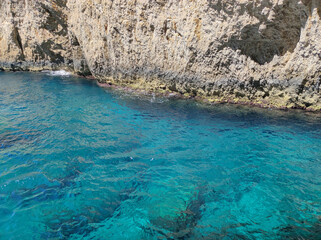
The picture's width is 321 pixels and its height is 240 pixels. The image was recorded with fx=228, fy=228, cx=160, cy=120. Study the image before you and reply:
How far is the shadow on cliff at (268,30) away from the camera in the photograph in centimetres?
1081

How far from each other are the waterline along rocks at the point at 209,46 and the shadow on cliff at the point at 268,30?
0.04m

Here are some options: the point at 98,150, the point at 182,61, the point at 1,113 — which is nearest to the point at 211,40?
the point at 182,61

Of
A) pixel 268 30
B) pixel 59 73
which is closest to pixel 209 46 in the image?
pixel 268 30

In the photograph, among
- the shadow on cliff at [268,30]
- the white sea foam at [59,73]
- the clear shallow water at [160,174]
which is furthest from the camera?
the white sea foam at [59,73]

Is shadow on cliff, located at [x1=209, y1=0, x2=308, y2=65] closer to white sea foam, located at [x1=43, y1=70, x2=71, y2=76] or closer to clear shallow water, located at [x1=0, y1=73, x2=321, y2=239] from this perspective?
clear shallow water, located at [x1=0, y1=73, x2=321, y2=239]

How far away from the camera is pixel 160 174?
291 inches

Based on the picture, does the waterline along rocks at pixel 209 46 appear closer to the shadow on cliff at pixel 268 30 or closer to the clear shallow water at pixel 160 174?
the shadow on cliff at pixel 268 30

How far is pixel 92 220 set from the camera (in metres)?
5.64

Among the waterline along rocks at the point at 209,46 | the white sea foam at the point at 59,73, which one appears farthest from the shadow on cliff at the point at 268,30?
the white sea foam at the point at 59,73

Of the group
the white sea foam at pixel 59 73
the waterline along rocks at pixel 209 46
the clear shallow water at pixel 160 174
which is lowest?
the white sea foam at pixel 59 73

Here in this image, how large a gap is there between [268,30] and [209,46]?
3100mm

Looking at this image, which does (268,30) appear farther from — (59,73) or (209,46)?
(59,73)

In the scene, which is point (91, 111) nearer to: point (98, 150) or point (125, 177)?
point (98, 150)

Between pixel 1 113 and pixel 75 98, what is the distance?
4.48 m
